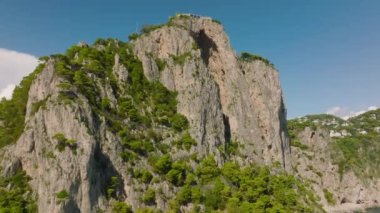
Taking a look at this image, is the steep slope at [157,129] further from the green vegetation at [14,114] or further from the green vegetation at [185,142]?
the green vegetation at [14,114]

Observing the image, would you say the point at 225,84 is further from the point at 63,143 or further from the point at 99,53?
the point at 63,143

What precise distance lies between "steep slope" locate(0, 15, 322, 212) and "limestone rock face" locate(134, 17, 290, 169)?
339 millimetres

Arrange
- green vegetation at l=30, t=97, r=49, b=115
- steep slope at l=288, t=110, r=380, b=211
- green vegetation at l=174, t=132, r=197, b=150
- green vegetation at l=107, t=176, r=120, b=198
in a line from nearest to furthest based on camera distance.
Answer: green vegetation at l=107, t=176, r=120, b=198, green vegetation at l=30, t=97, r=49, b=115, green vegetation at l=174, t=132, r=197, b=150, steep slope at l=288, t=110, r=380, b=211

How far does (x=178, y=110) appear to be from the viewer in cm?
10188

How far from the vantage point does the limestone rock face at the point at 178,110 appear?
2650 inches

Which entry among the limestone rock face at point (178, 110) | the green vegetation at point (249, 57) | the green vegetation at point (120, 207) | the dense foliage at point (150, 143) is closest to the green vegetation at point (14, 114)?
the dense foliage at point (150, 143)

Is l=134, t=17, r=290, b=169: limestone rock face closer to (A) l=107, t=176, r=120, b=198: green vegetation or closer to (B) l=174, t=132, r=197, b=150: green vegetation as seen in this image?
(B) l=174, t=132, r=197, b=150: green vegetation

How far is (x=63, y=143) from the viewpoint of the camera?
226 ft

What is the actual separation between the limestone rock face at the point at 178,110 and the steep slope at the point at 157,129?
0.23m

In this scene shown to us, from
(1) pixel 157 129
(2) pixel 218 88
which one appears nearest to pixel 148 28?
(2) pixel 218 88

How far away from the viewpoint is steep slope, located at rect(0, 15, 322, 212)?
7038 cm

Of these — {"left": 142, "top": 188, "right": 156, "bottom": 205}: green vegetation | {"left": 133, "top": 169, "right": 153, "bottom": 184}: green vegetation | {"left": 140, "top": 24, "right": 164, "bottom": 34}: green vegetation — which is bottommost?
{"left": 142, "top": 188, "right": 156, "bottom": 205}: green vegetation

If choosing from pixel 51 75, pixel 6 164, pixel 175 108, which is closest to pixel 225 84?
pixel 175 108

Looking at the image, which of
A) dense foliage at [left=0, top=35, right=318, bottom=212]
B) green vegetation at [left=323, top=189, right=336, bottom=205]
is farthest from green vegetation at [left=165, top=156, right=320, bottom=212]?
green vegetation at [left=323, top=189, right=336, bottom=205]
